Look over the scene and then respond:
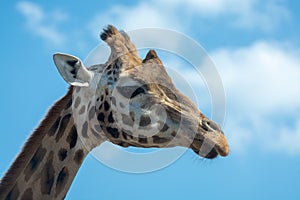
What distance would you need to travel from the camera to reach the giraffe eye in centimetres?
754

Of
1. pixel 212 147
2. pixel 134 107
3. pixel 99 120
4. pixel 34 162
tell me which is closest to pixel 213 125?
pixel 212 147

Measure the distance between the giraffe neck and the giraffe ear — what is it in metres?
0.46

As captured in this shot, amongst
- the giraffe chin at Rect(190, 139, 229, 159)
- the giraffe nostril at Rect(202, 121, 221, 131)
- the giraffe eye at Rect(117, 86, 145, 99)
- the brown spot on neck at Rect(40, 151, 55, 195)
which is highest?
the giraffe eye at Rect(117, 86, 145, 99)

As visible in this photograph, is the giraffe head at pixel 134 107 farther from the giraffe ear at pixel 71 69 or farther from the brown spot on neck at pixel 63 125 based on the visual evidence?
the brown spot on neck at pixel 63 125

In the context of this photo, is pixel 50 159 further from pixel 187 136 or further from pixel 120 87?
pixel 187 136

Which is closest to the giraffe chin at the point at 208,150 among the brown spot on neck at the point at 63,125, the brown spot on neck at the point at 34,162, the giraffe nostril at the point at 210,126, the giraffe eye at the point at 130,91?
the giraffe nostril at the point at 210,126

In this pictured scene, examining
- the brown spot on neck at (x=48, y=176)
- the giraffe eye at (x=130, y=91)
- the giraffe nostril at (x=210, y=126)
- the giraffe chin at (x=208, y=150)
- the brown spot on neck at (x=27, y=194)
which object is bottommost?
the brown spot on neck at (x=27, y=194)

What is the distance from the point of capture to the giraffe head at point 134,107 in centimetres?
715

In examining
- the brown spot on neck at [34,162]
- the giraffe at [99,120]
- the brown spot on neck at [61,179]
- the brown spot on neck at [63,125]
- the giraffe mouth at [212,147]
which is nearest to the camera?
the giraffe mouth at [212,147]

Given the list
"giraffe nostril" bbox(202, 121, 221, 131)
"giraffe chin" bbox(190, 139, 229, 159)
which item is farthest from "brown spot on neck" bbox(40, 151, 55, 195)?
"giraffe nostril" bbox(202, 121, 221, 131)

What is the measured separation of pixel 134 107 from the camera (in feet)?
24.7

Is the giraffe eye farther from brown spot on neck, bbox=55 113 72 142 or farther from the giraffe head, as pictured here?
brown spot on neck, bbox=55 113 72 142

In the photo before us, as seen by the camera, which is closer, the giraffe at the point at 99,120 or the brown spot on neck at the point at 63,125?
the giraffe at the point at 99,120

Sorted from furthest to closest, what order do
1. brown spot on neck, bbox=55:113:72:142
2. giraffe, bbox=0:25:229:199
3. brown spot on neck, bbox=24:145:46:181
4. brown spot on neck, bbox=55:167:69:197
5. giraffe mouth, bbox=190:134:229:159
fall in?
brown spot on neck, bbox=55:113:72:142 < brown spot on neck, bbox=24:145:46:181 < brown spot on neck, bbox=55:167:69:197 < giraffe, bbox=0:25:229:199 < giraffe mouth, bbox=190:134:229:159
